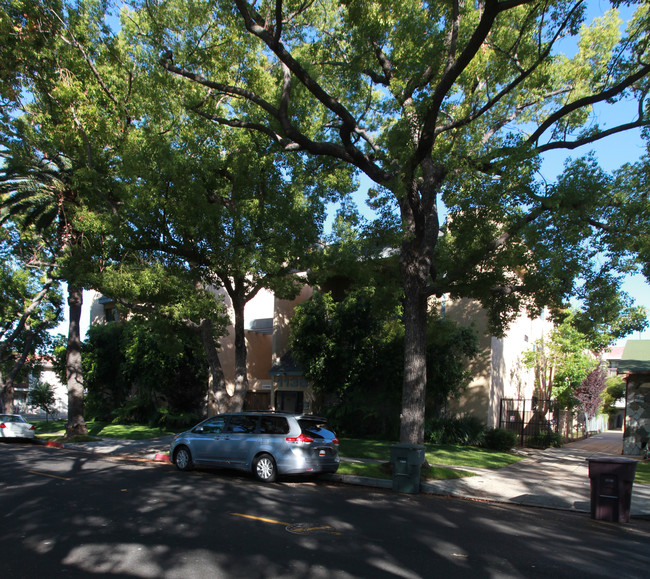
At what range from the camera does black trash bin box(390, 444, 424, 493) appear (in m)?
Result: 11.0

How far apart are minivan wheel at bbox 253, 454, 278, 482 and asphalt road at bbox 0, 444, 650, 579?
1.81ft

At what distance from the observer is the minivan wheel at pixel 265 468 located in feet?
38.0

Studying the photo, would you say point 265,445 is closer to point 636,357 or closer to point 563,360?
point 563,360

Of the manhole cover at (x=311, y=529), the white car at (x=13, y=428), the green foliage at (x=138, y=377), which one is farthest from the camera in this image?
the green foliage at (x=138, y=377)

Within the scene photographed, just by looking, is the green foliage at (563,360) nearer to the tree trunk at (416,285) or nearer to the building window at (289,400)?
the building window at (289,400)

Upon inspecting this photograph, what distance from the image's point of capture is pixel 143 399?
2875cm

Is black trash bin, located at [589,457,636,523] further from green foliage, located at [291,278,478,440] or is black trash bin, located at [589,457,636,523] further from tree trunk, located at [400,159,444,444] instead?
green foliage, located at [291,278,478,440]

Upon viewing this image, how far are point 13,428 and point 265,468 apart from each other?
1499 cm

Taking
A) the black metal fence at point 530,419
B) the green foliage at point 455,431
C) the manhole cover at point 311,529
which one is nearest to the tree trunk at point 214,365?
the green foliage at point 455,431

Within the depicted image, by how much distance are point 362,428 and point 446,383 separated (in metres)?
4.56

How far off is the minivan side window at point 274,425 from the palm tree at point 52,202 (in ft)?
27.6

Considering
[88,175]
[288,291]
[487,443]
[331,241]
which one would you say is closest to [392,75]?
[331,241]

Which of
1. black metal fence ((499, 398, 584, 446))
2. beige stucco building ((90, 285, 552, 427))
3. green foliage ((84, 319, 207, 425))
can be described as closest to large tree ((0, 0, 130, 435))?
green foliage ((84, 319, 207, 425))

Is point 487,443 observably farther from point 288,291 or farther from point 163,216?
point 163,216
